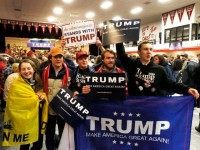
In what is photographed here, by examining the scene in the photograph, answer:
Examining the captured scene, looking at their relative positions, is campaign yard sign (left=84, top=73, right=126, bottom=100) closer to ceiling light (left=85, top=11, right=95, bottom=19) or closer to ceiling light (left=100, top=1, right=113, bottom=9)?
ceiling light (left=100, top=1, right=113, bottom=9)

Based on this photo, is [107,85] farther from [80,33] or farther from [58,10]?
[58,10]

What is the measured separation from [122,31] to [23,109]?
1645mm

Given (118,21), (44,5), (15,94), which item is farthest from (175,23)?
(15,94)

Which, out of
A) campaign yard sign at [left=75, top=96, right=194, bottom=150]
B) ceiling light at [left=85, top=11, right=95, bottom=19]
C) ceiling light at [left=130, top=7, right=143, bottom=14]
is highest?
ceiling light at [left=130, top=7, right=143, bottom=14]

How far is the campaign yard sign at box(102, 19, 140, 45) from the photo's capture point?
3865 millimetres

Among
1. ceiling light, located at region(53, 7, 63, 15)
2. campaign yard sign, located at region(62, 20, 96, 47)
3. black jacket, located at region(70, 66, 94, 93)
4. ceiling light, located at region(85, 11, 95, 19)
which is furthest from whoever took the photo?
ceiling light, located at region(85, 11, 95, 19)

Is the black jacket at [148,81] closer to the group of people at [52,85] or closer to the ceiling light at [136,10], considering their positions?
the group of people at [52,85]

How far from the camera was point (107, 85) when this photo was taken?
3098 millimetres

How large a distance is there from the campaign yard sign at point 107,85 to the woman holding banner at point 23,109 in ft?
2.70

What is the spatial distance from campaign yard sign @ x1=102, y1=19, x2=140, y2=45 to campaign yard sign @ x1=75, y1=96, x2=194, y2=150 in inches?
39.0

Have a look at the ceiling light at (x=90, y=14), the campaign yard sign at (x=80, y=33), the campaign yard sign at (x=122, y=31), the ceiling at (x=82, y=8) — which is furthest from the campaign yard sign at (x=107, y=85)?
the ceiling light at (x=90, y=14)

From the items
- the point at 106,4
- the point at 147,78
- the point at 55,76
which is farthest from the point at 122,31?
the point at 106,4

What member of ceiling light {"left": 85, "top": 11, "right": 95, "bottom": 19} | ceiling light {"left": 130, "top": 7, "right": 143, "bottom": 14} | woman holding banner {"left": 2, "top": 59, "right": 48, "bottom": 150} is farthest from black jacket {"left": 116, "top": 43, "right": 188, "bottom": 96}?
ceiling light {"left": 85, "top": 11, "right": 95, "bottom": 19}

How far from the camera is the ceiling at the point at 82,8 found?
1344 cm
